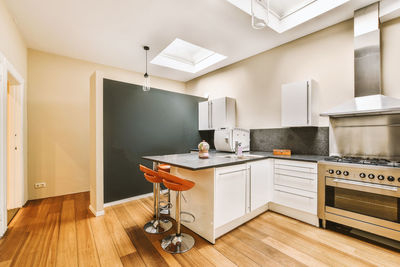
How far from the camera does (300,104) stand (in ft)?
9.53

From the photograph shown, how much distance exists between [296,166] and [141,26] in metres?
3.22

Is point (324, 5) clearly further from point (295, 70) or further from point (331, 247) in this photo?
point (331, 247)

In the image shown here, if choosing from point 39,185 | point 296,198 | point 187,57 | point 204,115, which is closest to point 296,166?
point 296,198

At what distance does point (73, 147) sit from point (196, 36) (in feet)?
11.4

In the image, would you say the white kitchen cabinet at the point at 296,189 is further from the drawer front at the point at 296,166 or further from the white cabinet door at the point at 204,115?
the white cabinet door at the point at 204,115

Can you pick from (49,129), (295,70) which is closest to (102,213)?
(49,129)

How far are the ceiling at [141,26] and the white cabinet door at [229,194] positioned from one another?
2.19 meters

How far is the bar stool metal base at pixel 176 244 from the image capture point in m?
1.94

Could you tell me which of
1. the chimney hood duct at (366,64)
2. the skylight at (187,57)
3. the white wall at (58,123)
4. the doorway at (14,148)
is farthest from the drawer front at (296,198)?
the doorway at (14,148)

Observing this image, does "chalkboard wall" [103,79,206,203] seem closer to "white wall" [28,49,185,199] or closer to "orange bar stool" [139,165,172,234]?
"orange bar stool" [139,165,172,234]

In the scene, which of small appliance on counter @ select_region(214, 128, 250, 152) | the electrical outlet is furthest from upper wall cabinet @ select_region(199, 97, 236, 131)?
the electrical outlet

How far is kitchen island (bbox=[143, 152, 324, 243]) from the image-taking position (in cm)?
208

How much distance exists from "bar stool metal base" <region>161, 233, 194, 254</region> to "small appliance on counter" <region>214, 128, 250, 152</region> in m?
1.85

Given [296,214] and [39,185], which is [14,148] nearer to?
[39,185]
